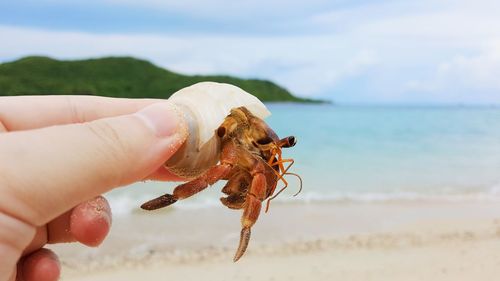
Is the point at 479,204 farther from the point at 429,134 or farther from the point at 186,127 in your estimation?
the point at 429,134

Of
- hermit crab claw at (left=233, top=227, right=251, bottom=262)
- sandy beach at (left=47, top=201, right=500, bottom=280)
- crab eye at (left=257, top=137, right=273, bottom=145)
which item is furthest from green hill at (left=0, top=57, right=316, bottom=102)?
hermit crab claw at (left=233, top=227, right=251, bottom=262)

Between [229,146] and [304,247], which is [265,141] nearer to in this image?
[229,146]

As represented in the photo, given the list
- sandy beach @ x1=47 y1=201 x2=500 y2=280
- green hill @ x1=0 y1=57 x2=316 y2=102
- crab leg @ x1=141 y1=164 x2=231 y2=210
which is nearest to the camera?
crab leg @ x1=141 y1=164 x2=231 y2=210

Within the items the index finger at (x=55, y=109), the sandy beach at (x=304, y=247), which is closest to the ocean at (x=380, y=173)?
the sandy beach at (x=304, y=247)

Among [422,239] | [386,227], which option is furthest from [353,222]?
[422,239]

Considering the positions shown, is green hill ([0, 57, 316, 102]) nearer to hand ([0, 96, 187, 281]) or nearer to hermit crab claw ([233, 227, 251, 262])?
hand ([0, 96, 187, 281])

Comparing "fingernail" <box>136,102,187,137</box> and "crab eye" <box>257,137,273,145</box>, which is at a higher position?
"fingernail" <box>136,102,187,137</box>

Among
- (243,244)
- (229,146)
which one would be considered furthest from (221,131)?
(243,244)
